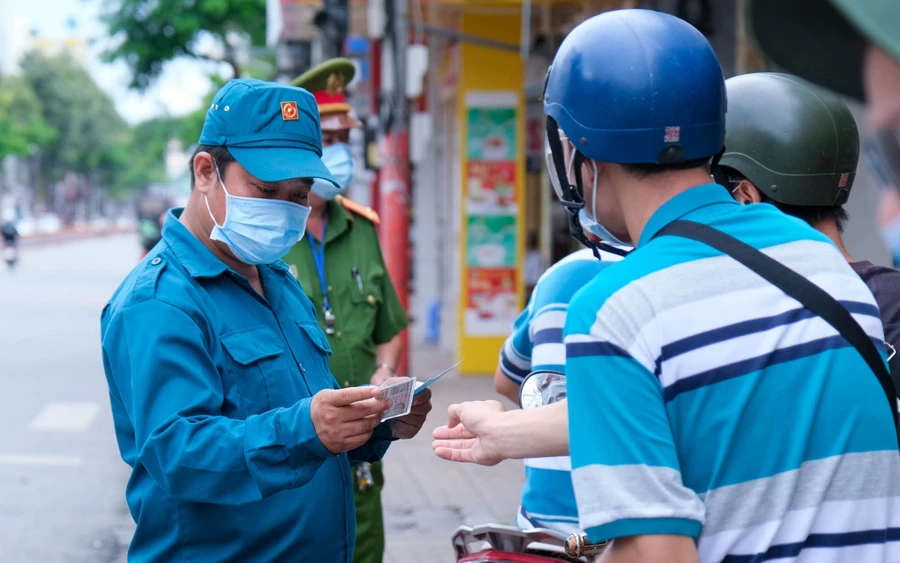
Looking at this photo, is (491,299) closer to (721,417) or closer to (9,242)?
(721,417)

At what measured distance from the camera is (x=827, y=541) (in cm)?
157

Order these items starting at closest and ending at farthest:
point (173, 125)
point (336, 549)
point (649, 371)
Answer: point (649, 371) < point (336, 549) < point (173, 125)

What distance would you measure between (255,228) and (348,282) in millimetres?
1651

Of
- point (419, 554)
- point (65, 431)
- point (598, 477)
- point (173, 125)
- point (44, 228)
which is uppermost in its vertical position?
point (598, 477)

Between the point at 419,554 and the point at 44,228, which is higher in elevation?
the point at 419,554

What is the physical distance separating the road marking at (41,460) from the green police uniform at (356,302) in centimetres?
484

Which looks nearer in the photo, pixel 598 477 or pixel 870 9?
pixel 870 9

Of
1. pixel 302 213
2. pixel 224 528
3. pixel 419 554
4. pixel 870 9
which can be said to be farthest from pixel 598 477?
pixel 419 554

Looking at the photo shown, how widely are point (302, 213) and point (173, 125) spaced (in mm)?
55787

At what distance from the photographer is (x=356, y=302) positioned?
434cm

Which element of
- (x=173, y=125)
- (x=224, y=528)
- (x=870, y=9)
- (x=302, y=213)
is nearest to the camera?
(x=870, y=9)

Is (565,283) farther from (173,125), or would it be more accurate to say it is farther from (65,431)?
(173,125)

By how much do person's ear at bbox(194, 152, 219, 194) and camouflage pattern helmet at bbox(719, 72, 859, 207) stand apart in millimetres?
1213

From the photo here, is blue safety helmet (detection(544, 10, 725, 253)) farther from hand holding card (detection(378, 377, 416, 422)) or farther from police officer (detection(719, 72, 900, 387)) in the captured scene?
police officer (detection(719, 72, 900, 387))
